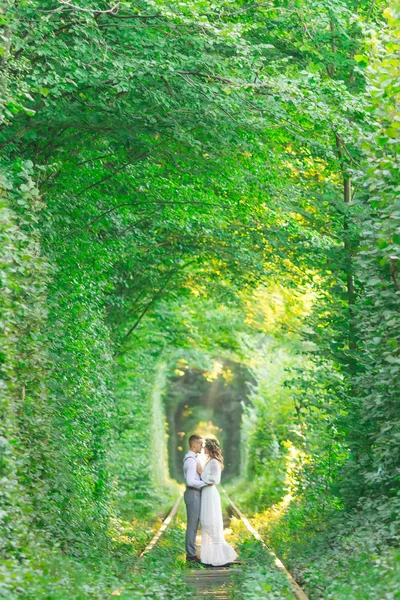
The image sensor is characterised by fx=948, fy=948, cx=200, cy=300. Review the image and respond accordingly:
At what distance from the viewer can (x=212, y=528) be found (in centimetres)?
1387

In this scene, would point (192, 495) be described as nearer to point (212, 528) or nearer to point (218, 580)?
point (212, 528)

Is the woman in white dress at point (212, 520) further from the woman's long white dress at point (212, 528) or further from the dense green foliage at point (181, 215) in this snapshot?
the dense green foliage at point (181, 215)

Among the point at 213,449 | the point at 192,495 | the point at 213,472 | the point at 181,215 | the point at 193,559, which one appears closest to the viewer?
the point at 213,449

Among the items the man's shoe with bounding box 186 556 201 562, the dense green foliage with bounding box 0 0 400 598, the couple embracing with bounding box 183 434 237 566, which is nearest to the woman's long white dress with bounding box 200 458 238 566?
the couple embracing with bounding box 183 434 237 566

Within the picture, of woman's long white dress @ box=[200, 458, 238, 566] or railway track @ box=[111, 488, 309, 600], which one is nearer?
railway track @ box=[111, 488, 309, 600]

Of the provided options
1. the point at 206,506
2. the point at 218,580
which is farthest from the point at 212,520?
the point at 218,580

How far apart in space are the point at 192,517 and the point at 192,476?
62 centimetres

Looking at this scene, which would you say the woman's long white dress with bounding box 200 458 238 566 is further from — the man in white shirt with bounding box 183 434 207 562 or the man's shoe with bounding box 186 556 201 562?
the man's shoe with bounding box 186 556 201 562

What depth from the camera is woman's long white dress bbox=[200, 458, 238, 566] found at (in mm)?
13773

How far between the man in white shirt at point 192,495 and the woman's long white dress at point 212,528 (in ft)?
0.46

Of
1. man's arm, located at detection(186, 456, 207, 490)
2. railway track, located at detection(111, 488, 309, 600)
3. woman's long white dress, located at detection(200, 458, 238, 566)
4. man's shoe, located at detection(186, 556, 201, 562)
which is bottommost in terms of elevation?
railway track, located at detection(111, 488, 309, 600)

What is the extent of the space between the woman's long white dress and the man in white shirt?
0.14 m

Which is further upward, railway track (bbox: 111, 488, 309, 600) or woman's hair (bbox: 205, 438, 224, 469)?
woman's hair (bbox: 205, 438, 224, 469)

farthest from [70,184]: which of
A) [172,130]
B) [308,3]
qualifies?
[308,3]
